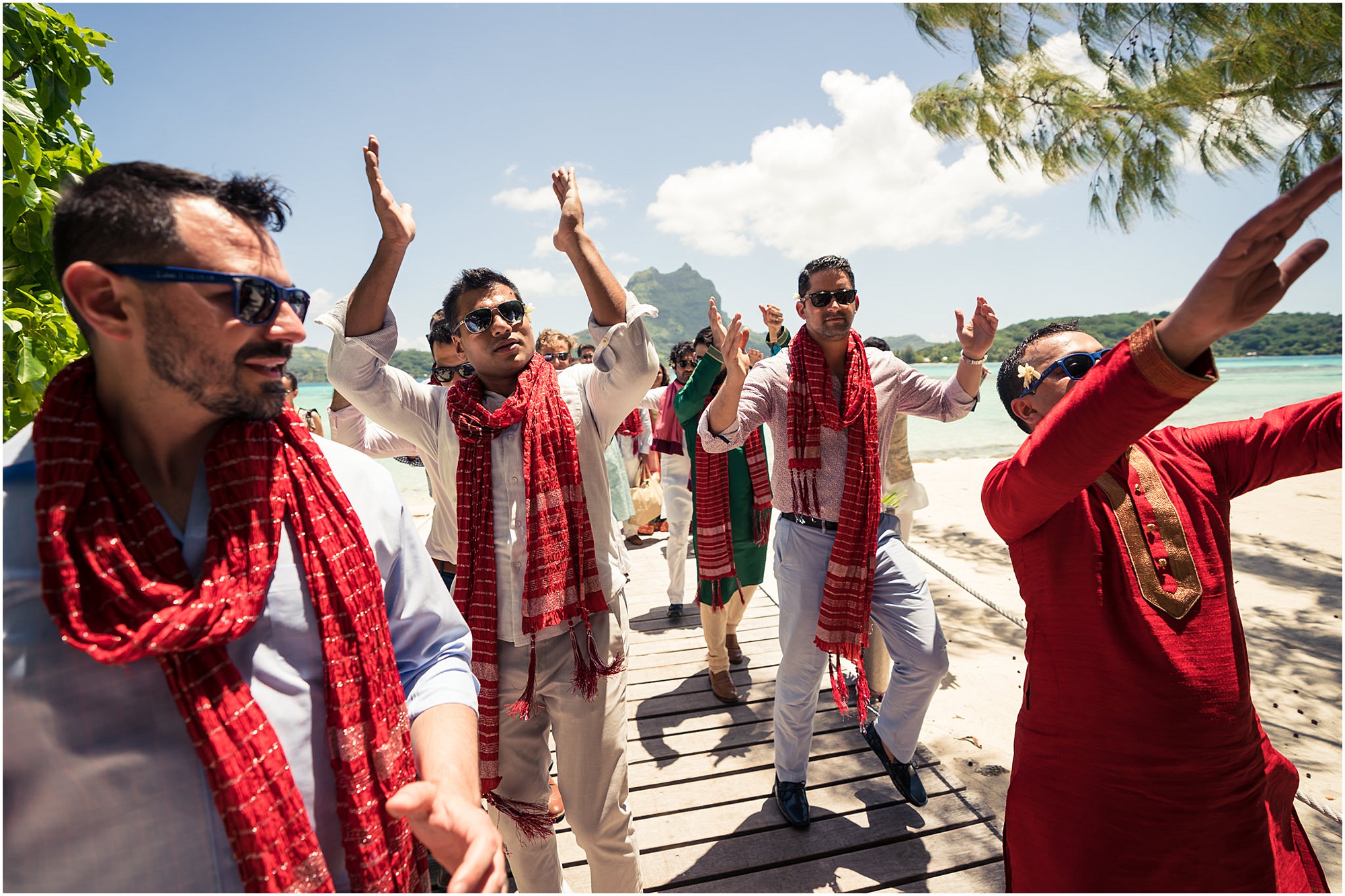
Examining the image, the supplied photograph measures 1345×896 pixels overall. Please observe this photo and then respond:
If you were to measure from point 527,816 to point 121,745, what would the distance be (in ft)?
5.28

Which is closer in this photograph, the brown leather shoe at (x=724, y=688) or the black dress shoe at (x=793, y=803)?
the black dress shoe at (x=793, y=803)

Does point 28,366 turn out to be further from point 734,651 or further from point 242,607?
point 734,651

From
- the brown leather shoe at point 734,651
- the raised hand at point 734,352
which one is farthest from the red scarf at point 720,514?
the raised hand at point 734,352

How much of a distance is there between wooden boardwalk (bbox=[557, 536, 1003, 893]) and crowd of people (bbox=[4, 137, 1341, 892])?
669 mm

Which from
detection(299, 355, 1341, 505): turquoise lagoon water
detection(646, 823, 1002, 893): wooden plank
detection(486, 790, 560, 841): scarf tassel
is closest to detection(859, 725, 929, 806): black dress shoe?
detection(646, 823, 1002, 893): wooden plank

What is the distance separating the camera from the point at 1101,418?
1.34 metres

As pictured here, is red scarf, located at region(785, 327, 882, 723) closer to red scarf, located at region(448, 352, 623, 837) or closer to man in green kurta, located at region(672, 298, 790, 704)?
man in green kurta, located at region(672, 298, 790, 704)

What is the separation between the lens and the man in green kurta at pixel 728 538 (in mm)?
4297

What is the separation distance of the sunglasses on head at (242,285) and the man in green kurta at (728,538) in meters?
3.04

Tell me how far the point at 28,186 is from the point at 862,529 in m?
3.06

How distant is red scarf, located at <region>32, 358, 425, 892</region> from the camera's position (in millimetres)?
1078

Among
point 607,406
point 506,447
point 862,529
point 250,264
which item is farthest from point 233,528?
point 862,529

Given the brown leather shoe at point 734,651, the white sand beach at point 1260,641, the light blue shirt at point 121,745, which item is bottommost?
the white sand beach at point 1260,641

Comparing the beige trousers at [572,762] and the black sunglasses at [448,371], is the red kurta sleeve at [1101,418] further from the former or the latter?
the black sunglasses at [448,371]
